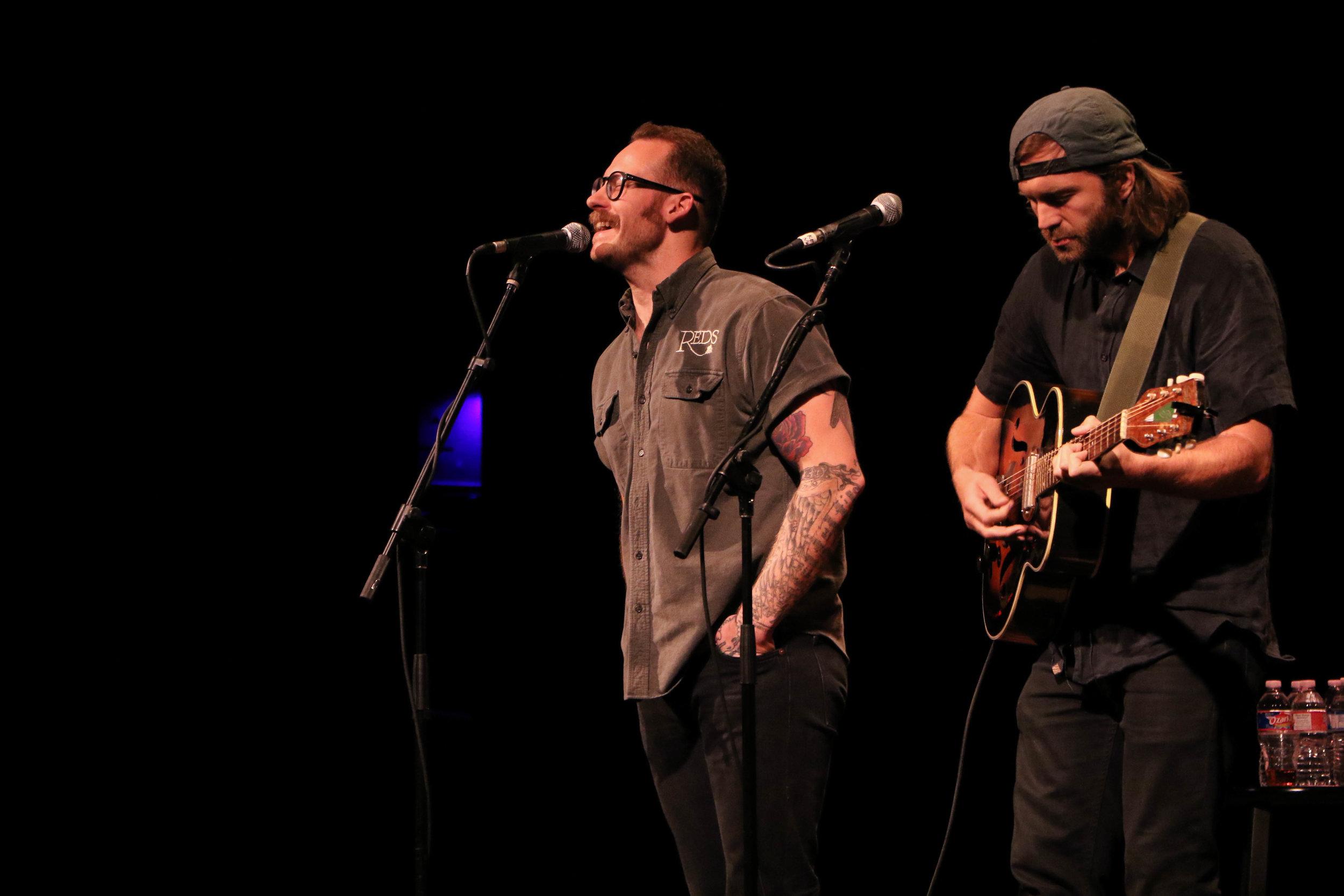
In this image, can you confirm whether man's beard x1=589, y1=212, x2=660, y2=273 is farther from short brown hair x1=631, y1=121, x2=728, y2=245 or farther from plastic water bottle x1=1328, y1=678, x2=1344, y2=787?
plastic water bottle x1=1328, y1=678, x2=1344, y2=787

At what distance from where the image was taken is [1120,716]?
2.36 metres

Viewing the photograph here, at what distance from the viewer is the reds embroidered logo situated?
8.81 ft

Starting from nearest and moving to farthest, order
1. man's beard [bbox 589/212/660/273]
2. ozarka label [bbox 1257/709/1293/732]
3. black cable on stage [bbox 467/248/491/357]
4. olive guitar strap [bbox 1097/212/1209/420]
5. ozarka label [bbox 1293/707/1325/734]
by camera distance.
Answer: olive guitar strap [bbox 1097/212/1209/420] → black cable on stage [bbox 467/248/491/357] → man's beard [bbox 589/212/660/273] → ozarka label [bbox 1293/707/1325/734] → ozarka label [bbox 1257/709/1293/732]

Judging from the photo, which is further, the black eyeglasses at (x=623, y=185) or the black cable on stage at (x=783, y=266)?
the black eyeglasses at (x=623, y=185)

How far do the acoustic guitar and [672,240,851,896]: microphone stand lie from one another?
534 mm

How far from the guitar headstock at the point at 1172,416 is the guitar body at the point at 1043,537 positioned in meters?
0.27

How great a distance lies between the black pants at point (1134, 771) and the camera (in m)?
2.18

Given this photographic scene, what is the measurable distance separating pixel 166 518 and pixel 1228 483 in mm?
4260

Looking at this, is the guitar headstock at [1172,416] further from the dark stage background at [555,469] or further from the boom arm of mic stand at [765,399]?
the dark stage background at [555,469]

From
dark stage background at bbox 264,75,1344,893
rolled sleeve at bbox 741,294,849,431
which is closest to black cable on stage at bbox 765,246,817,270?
rolled sleeve at bbox 741,294,849,431

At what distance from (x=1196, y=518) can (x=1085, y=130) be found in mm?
773

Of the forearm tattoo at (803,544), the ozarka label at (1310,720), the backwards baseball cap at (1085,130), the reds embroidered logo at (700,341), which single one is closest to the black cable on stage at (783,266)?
the reds embroidered logo at (700,341)

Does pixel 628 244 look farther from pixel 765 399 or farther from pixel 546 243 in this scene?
pixel 765 399

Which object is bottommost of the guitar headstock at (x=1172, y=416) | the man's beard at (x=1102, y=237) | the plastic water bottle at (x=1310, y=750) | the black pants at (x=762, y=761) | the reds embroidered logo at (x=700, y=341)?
the plastic water bottle at (x=1310, y=750)
